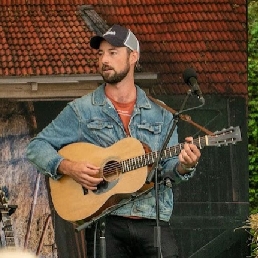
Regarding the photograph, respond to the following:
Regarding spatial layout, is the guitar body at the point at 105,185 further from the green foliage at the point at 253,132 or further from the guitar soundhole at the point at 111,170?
the green foliage at the point at 253,132

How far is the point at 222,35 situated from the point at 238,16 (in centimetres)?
19

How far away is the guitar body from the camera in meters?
4.91

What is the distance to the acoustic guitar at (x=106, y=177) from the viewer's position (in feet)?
16.0

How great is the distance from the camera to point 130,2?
6285 mm

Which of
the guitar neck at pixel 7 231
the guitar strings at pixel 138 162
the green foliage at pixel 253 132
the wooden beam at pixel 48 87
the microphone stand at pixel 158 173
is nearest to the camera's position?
the microphone stand at pixel 158 173

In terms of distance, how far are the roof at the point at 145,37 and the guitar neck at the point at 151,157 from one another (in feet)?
4.42

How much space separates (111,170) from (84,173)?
0.56ft

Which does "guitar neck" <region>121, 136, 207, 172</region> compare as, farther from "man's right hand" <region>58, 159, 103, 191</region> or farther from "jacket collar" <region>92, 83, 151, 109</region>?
"jacket collar" <region>92, 83, 151, 109</region>

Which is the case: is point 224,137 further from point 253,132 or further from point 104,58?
point 253,132

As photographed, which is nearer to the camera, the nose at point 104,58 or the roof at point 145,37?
the nose at point 104,58

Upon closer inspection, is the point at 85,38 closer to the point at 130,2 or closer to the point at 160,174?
the point at 130,2

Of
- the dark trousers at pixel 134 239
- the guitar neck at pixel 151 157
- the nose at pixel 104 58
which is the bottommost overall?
the dark trousers at pixel 134 239

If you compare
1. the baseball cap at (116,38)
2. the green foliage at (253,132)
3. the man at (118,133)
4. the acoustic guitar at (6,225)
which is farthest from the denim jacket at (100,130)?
the green foliage at (253,132)

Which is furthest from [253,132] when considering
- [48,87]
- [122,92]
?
[122,92]
